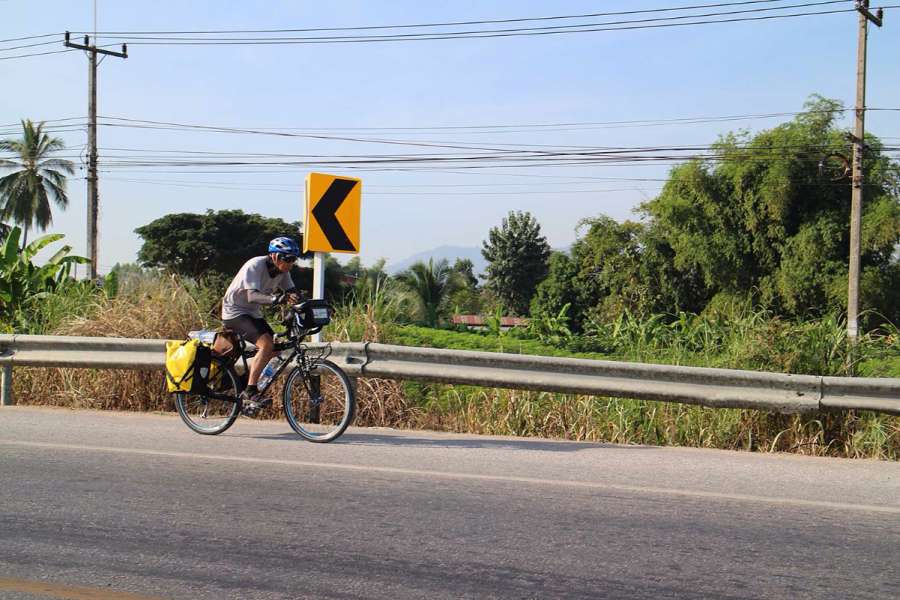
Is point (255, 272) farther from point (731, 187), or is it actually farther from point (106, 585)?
point (731, 187)

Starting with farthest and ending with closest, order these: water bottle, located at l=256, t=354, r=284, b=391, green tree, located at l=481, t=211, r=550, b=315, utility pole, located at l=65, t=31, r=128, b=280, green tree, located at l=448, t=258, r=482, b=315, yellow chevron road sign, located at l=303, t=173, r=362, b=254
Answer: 1. green tree, located at l=481, t=211, r=550, b=315
2. green tree, located at l=448, t=258, r=482, b=315
3. utility pole, located at l=65, t=31, r=128, b=280
4. yellow chevron road sign, located at l=303, t=173, r=362, b=254
5. water bottle, located at l=256, t=354, r=284, b=391

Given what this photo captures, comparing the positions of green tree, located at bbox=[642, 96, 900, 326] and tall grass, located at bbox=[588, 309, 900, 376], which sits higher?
green tree, located at bbox=[642, 96, 900, 326]

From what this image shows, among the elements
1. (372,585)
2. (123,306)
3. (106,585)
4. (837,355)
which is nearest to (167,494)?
(106,585)

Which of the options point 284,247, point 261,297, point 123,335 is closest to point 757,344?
point 284,247

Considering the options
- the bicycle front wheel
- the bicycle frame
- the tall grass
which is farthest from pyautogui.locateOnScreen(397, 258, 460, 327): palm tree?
the bicycle frame

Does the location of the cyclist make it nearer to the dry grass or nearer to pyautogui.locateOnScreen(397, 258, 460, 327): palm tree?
the dry grass

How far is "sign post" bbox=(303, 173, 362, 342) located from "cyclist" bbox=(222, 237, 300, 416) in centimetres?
108

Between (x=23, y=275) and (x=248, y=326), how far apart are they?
21.0ft

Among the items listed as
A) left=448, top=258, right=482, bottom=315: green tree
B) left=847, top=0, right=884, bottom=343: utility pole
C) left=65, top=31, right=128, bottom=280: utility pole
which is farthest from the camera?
left=448, top=258, right=482, bottom=315: green tree

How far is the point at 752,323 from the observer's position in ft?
30.9

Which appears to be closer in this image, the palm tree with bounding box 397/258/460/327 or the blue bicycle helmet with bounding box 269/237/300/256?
the blue bicycle helmet with bounding box 269/237/300/256

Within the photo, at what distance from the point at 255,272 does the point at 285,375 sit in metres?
1.42

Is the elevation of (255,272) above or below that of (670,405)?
above

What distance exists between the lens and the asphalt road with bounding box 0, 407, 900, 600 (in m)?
4.28
